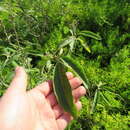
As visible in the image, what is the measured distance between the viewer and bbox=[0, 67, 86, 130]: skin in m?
1.15

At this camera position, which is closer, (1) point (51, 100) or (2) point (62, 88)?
(2) point (62, 88)

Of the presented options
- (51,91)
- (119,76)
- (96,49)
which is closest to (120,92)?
(119,76)

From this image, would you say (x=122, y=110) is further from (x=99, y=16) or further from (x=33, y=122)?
(x=99, y=16)

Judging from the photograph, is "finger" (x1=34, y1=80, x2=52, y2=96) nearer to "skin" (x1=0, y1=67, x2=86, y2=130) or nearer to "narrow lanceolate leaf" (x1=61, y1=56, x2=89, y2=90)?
"skin" (x1=0, y1=67, x2=86, y2=130)

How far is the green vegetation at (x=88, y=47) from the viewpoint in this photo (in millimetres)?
1563

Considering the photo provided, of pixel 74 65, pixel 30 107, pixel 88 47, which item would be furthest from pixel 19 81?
pixel 88 47

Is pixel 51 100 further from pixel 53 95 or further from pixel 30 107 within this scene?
pixel 30 107

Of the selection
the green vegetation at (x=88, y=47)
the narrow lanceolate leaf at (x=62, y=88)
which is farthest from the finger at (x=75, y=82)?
the narrow lanceolate leaf at (x=62, y=88)

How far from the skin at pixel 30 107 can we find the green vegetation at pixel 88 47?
0.12 meters

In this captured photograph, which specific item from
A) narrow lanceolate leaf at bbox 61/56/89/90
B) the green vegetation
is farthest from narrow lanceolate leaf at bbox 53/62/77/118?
the green vegetation

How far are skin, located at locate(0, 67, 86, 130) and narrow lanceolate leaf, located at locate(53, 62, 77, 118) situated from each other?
175 millimetres

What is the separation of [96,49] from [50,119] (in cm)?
79

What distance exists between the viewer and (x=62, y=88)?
112 cm

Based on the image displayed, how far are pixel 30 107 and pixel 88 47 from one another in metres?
0.61
